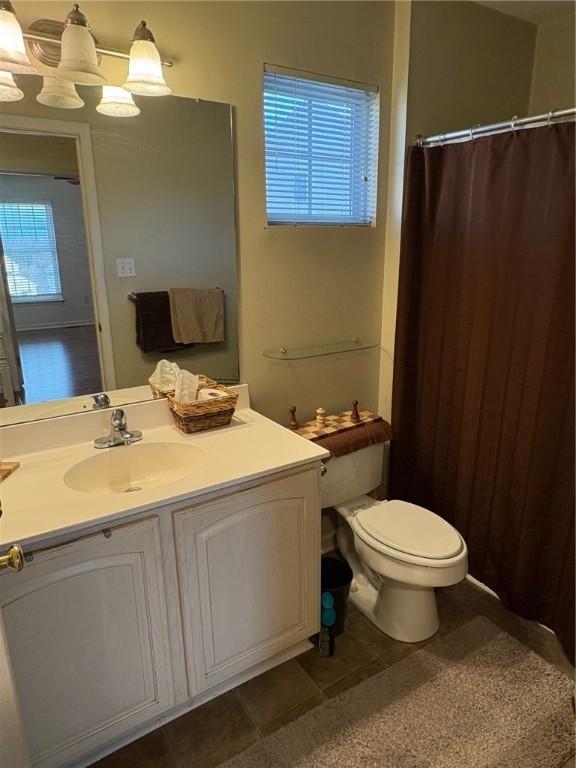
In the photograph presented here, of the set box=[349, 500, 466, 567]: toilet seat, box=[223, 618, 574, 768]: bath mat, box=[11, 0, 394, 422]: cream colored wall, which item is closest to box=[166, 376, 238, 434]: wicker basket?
box=[11, 0, 394, 422]: cream colored wall

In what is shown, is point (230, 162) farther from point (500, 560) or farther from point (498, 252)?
point (500, 560)

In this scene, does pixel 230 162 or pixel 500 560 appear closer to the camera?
pixel 230 162

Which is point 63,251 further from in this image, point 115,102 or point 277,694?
point 277,694

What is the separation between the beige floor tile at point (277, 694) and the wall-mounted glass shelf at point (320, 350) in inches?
46.6

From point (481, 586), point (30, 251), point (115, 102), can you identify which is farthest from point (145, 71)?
point (481, 586)

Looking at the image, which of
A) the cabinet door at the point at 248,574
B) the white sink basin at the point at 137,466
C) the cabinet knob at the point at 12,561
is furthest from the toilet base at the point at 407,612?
the cabinet knob at the point at 12,561

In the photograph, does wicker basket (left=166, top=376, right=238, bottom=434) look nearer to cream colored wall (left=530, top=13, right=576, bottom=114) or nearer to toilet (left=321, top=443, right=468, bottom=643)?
Answer: toilet (left=321, top=443, right=468, bottom=643)

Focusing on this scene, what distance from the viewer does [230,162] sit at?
1799 millimetres

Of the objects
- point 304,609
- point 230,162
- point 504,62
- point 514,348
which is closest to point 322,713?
point 304,609

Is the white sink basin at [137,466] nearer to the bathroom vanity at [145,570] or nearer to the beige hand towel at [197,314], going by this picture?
the bathroom vanity at [145,570]

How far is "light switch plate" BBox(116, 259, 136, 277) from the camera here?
5.50 ft

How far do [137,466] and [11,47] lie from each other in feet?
4.00

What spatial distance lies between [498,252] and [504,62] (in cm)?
103

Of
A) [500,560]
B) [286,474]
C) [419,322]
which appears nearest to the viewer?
[286,474]
